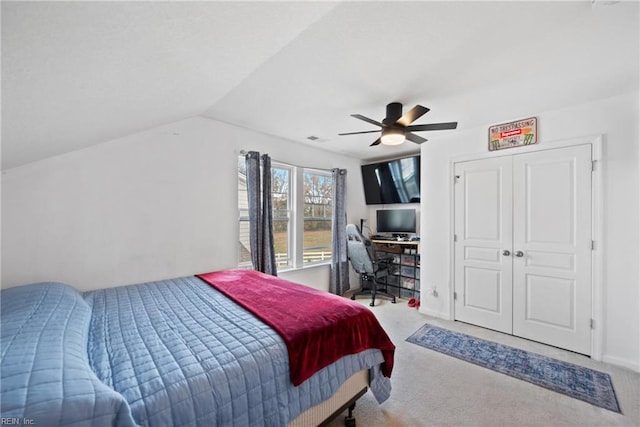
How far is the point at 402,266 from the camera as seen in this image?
4395 millimetres

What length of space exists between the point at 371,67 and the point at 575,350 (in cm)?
333

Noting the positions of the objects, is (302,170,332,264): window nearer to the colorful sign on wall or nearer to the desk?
the desk

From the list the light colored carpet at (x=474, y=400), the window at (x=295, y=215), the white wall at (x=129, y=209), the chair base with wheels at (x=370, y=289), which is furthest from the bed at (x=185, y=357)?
the chair base with wheels at (x=370, y=289)

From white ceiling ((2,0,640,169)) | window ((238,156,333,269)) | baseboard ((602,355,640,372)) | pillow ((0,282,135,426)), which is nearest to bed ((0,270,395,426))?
pillow ((0,282,135,426))

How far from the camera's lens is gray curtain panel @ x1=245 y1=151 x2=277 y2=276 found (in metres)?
3.24

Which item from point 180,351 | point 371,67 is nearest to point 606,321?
point 371,67

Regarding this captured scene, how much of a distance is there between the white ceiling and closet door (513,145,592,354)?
0.65 metres

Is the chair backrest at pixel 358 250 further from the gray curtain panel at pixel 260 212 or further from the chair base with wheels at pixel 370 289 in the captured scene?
the gray curtain panel at pixel 260 212

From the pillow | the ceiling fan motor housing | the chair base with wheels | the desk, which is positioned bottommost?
→ the chair base with wheels

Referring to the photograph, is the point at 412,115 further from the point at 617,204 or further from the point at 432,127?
the point at 617,204

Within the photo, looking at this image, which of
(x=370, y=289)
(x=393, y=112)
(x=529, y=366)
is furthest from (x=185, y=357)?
(x=370, y=289)

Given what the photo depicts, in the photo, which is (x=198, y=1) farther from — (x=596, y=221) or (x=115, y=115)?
(x=596, y=221)

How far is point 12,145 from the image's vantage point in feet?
4.74

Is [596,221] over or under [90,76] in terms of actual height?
under
